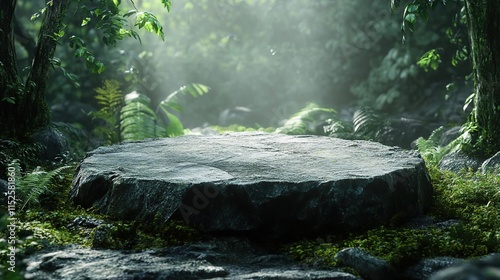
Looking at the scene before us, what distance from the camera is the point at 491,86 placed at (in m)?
7.03

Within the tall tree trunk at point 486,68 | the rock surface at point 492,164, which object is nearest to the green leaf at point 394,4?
the tall tree trunk at point 486,68

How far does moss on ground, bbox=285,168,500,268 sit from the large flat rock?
0.19m

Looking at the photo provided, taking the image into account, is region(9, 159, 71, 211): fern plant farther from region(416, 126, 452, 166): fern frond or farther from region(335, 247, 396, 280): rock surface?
region(416, 126, 452, 166): fern frond

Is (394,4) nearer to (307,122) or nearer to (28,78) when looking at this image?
(28,78)

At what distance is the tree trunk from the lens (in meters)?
7.01

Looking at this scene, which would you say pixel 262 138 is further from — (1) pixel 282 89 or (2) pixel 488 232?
(1) pixel 282 89

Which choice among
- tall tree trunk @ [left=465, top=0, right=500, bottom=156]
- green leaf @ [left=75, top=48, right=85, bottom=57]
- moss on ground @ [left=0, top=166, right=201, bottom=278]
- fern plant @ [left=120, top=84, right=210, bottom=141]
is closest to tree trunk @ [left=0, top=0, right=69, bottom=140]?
green leaf @ [left=75, top=48, right=85, bottom=57]

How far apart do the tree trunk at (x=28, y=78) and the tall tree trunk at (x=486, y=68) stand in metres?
4.82

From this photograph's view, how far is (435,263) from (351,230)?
31.3 inches

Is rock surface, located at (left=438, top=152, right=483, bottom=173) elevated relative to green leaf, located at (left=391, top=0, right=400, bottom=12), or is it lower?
lower

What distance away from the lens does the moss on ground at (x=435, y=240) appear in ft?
14.4

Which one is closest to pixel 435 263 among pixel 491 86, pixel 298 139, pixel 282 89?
pixel 298 139

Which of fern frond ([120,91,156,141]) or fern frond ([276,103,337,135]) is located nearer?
fern frond ([120,91,156,141])

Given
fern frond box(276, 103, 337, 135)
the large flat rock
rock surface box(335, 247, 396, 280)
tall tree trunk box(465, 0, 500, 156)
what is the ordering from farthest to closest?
fern frond box(276, 103, 337, 135) → tall tree trunk box(465, 0, 500, 156) → the large flat rock → rock surface box(335, 247, 396, 280)
